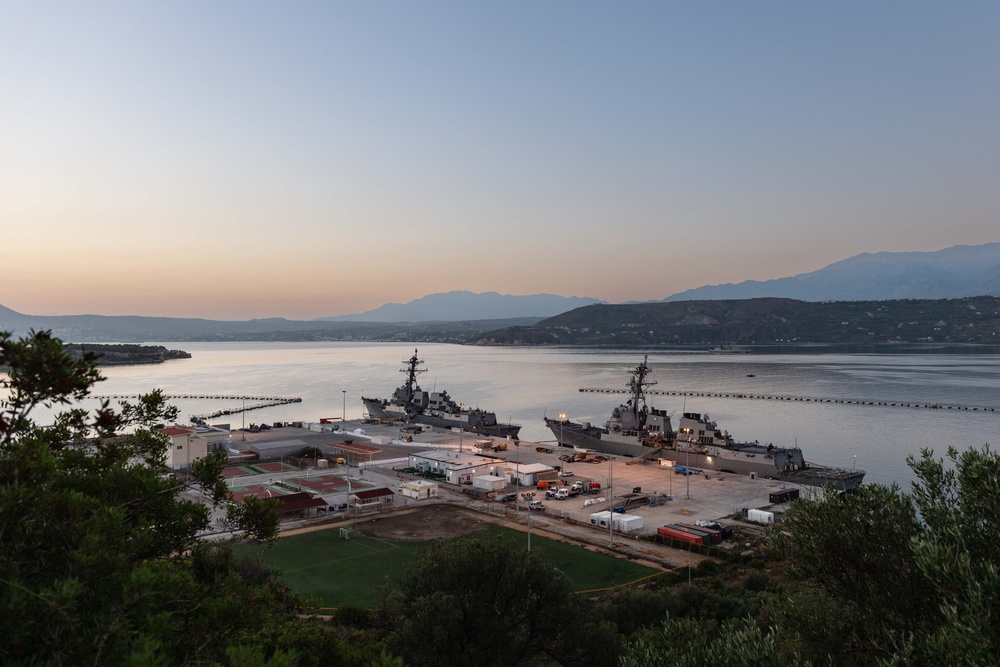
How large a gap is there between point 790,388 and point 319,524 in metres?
101

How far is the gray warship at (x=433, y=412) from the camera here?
6788 cm

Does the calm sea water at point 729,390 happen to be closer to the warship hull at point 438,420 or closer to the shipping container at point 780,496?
the warship hull at point 438,420

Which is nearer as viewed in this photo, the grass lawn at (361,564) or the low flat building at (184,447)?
the grass lawn at (361,564)

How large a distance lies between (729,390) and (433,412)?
209 feet

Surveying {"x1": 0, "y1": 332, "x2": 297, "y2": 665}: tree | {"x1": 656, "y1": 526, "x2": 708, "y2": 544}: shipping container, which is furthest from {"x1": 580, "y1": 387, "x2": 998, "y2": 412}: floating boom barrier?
{"x1": 0, "y1": 332, "x2": 297, "y2": 665}: tree

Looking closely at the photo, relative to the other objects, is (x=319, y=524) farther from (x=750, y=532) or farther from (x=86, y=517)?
(x=86, y=517)

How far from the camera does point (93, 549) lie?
209 inches

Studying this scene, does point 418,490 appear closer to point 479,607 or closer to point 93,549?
point 479,607

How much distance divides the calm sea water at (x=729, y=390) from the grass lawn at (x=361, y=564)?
1069 inches

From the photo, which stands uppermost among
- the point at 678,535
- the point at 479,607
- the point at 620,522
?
the point at 479,607

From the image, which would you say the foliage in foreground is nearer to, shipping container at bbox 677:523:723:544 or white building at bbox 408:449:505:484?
shipping container at bbox 677:523:723:544

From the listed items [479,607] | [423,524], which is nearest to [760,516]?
[423,524]

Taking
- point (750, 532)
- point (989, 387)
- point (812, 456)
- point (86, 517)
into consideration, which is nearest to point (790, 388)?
point (989, 387)

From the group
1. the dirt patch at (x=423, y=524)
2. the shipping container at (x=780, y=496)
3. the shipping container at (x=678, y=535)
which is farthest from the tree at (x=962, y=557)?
the shipping container at (x=780, y=496)
